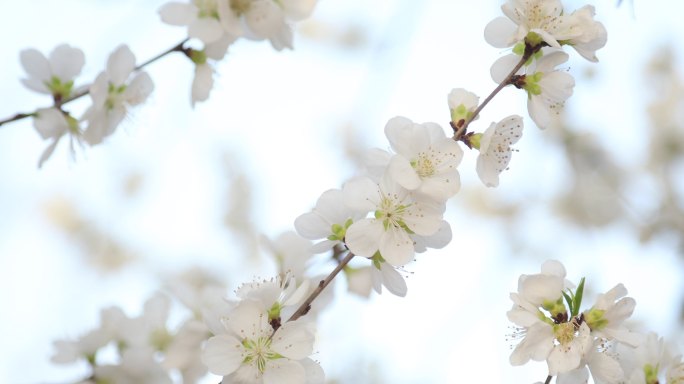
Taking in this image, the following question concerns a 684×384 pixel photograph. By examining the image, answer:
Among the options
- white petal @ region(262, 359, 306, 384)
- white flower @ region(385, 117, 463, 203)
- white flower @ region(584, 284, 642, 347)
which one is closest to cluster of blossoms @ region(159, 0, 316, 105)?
white flower @ region(385, 117, 463, 203)

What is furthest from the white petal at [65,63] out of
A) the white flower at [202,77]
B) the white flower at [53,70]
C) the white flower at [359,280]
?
the white flower at [359,280]

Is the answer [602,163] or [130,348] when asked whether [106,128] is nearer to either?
[130,348]

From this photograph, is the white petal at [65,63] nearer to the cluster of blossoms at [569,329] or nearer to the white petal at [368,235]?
the white petal at [368,235]

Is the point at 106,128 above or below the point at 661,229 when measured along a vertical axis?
above

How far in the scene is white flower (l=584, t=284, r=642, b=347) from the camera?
1.01m

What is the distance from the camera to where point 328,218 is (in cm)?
109

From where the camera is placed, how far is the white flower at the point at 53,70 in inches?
52.9

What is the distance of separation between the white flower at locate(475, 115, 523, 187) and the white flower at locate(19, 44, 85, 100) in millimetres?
719

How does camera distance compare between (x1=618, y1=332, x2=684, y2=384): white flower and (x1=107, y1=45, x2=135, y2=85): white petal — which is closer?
(x1=618, y1=332, x2=684, y2=384): white flower

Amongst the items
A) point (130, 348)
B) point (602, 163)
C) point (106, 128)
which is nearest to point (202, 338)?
point (130, 348)

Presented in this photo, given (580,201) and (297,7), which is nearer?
(297,7)

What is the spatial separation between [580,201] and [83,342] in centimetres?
308

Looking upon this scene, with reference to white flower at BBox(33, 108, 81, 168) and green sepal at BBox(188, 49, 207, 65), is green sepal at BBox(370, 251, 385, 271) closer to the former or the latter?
green sepal at BBox(188, 49, 207, 65)

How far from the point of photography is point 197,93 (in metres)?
1.29
